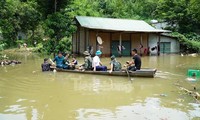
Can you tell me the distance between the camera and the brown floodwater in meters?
8.69

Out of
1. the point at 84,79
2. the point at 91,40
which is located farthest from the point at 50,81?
the point at 91,40

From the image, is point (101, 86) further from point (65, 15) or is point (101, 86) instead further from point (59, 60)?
point (65, 15)

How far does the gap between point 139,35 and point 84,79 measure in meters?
18.8

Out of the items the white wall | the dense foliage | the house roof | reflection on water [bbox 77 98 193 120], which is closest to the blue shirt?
the dense foliage

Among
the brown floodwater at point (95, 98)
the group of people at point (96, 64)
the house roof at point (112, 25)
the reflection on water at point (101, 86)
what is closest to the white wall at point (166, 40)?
the house roof at point (112, 25)

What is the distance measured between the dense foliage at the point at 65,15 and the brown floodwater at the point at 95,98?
8.19 meters

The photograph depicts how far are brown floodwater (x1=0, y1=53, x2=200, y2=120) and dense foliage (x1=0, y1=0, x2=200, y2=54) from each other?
8.19m

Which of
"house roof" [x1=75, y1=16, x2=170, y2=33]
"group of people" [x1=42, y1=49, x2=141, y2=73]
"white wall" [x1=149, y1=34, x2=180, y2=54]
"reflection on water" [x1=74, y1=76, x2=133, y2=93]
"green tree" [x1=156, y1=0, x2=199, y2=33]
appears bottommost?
"reflection on water" [x1=74, y1=76, x2=133, y2=93]

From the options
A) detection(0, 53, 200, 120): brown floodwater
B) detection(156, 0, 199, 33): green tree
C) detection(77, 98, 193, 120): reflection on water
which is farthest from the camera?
detection(156, 0, 199, 33): green tree

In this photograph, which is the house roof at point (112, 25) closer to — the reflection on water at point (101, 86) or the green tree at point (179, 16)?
the green tree at point (179, 16)

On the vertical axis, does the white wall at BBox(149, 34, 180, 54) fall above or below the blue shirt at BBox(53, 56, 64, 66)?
above

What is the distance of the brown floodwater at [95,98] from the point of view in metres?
8.69

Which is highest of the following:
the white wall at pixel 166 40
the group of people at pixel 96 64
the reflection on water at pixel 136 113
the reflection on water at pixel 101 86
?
the white wall at pixel 166 40

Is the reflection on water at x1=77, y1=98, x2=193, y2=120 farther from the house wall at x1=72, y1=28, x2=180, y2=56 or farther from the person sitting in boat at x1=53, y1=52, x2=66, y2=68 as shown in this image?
the house wall at x1=72, y1=28, x2=180, y2=56
